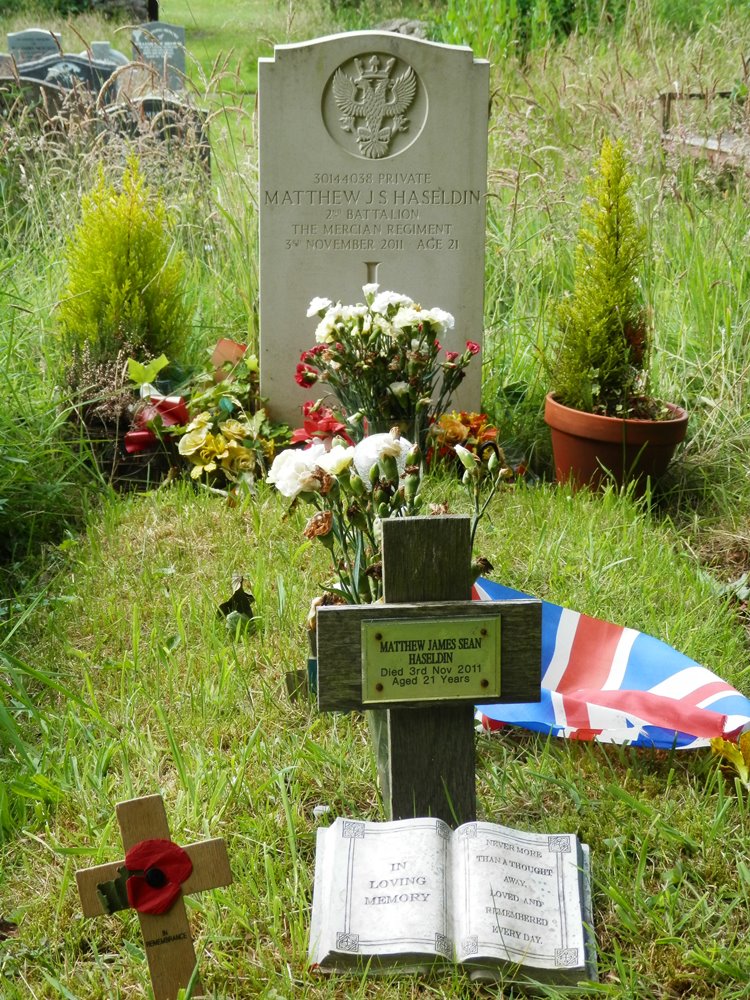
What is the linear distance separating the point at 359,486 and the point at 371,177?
97.3 inches

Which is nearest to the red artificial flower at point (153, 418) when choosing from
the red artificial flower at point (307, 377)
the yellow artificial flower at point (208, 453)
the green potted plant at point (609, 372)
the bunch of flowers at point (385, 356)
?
the yellow artificial flower at point (208, 453)

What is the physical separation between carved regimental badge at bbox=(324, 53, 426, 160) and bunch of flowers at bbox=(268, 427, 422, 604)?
2.32 metres

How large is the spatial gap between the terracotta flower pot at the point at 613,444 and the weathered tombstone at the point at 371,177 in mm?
556

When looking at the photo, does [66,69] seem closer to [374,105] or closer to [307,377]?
[374,105]

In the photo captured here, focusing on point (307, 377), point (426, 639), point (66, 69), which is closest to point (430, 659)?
point (426, 639)

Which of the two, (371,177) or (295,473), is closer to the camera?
(295,473)

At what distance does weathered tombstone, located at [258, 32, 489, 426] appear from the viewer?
4.10 metres

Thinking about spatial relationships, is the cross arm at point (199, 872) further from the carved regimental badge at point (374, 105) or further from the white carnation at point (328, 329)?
the carved regimental badge at point (374, 105)

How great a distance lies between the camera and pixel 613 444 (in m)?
3.87

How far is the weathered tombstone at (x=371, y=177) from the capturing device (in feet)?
13.5

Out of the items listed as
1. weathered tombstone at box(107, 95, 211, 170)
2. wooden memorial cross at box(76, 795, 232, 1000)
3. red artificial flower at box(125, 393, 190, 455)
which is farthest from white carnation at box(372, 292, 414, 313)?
wooden memorial cross at box(76, 795, 232, 1000)

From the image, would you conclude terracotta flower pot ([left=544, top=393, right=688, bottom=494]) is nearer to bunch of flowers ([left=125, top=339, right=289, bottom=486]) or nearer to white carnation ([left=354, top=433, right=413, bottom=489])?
bunch of flowers ([left=125, top=339, right=289, bottom=486])

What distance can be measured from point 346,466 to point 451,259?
2328 millimetres

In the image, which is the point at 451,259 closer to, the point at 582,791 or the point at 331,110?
the point at 331,110
